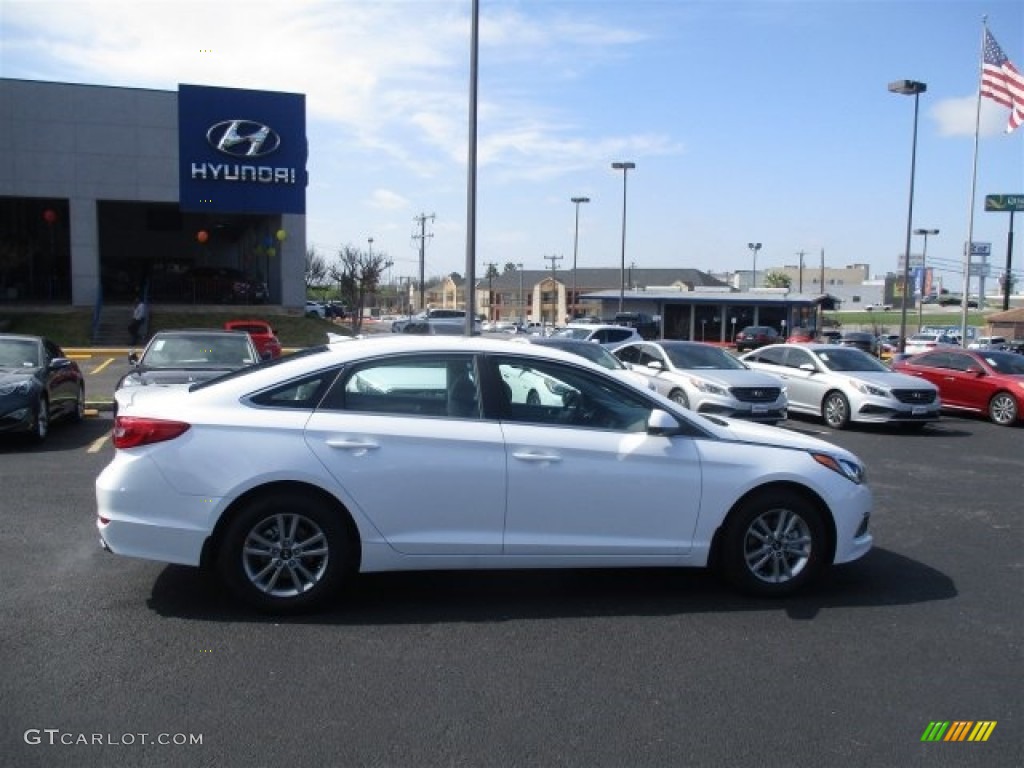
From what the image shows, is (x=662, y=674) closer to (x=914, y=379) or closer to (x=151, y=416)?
(x=151, y=416)

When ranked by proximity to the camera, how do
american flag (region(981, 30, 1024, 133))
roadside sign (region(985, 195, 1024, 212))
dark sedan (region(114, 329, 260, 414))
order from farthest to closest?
roadside sign (region(985, 195, 1024, 212)), american flag (region(981, 30, 1024, 133)), dark sedan (region(114, 329, 260, 414))

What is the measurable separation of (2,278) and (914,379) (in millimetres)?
39941

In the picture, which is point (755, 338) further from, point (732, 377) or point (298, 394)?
point (298, 394)

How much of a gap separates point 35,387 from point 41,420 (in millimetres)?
445

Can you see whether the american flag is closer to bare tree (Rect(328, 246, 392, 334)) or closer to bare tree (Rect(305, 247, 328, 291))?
bare tree (Rect(328, 246, 392, 334))

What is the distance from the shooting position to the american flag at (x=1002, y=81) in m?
24.6

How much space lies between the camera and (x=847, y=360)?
16.1 meters

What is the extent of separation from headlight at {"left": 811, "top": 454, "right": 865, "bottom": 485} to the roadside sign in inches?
1493

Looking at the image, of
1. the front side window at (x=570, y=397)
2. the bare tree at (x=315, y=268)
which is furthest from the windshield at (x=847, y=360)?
the bare tree at (x=315, y=268)

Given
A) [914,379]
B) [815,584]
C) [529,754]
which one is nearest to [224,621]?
[529,754]

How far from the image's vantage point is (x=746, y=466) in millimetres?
5355

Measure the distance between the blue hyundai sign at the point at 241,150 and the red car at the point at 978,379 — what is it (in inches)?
1005

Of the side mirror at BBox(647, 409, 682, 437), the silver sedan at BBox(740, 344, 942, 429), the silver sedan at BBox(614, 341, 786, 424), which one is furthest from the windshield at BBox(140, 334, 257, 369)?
the silver sedan at BBox(740, 344, 942, 429)

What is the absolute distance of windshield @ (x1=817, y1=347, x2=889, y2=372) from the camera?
51.9 ft
